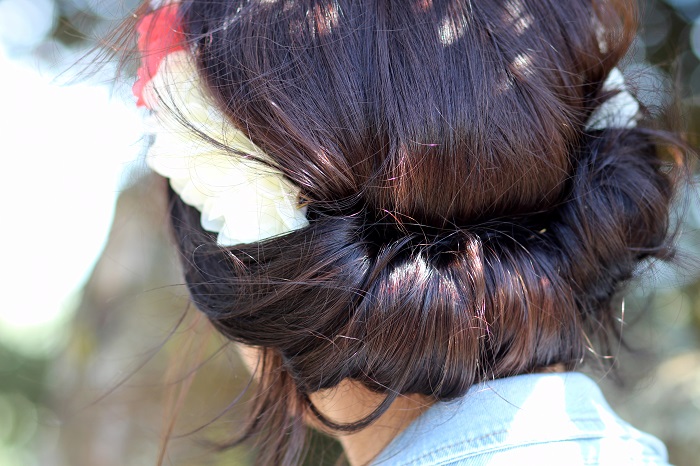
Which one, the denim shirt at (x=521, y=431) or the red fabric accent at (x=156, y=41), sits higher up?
the red fabric accent at (x=156, y=41)

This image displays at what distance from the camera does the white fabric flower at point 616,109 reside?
848mm

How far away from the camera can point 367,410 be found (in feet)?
2.69

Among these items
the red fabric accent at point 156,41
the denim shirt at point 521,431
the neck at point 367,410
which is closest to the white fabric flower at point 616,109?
the denim shirt at point 521,431

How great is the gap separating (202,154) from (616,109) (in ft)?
2.02

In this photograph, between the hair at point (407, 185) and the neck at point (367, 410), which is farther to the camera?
the neck at point (367, 410)

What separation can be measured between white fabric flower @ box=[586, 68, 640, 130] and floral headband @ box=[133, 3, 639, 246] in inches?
18.7

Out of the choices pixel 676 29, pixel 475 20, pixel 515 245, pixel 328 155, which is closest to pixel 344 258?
pixel 328 155

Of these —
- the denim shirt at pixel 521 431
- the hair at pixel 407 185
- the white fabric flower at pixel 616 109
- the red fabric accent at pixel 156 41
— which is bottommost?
the denim shirt at pixel 521 431

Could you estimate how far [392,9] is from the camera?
2.26 ft

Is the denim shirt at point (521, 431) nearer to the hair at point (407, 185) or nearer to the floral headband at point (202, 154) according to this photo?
the hair at point (407, 185)

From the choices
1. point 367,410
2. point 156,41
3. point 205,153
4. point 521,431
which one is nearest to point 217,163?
point 205,153

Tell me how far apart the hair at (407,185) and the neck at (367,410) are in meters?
0.05

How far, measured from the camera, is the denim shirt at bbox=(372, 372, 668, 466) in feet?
2.42

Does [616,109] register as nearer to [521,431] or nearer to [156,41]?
[521,431]
